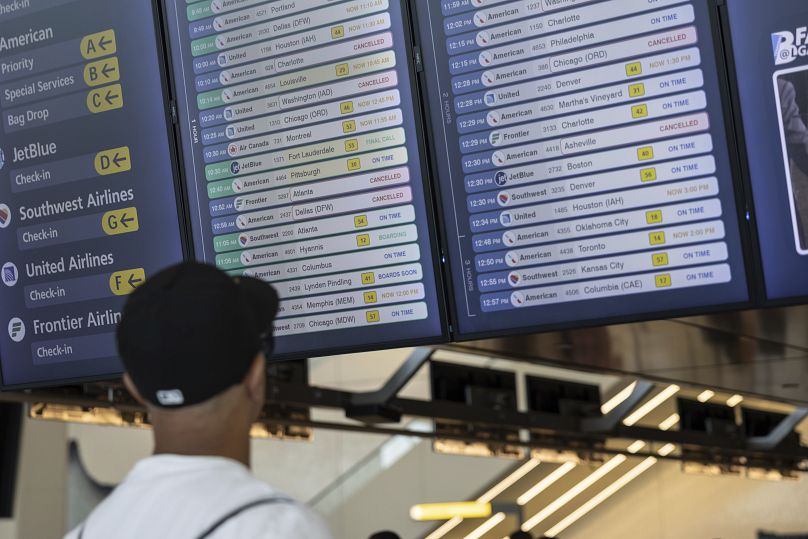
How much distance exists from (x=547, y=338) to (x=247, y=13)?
5.56 feet

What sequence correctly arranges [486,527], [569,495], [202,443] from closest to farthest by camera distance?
1. [202,443]
2. [486,527]
3. [569,495]

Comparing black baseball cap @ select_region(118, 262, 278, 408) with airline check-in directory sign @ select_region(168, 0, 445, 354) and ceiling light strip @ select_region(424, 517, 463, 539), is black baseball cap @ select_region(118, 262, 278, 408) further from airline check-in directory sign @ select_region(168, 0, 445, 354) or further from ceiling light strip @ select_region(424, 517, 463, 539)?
ceiling light strip @ select_region(424, 517, 463, 539)

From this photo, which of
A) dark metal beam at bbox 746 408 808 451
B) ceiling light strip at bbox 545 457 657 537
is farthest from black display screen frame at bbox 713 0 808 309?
ceiling light strip at bbox 545 457 657 537

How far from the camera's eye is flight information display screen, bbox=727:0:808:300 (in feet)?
9.09

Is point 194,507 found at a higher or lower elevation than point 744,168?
lower

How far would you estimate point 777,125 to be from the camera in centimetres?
280

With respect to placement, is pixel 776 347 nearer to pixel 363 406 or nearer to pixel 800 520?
pixel 363 406

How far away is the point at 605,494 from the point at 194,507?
43.7ft

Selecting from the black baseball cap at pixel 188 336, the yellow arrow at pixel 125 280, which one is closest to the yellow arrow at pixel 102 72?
the yellow arrow at pixel 125 280

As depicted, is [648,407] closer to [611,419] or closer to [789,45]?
[611,419]

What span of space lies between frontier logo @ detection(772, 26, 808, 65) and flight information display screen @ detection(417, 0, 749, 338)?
0.15 m

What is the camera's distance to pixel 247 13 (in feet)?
11.3

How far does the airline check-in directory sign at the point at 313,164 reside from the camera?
3.22 m

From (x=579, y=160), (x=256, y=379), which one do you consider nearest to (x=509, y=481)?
(x=579, y=160)
